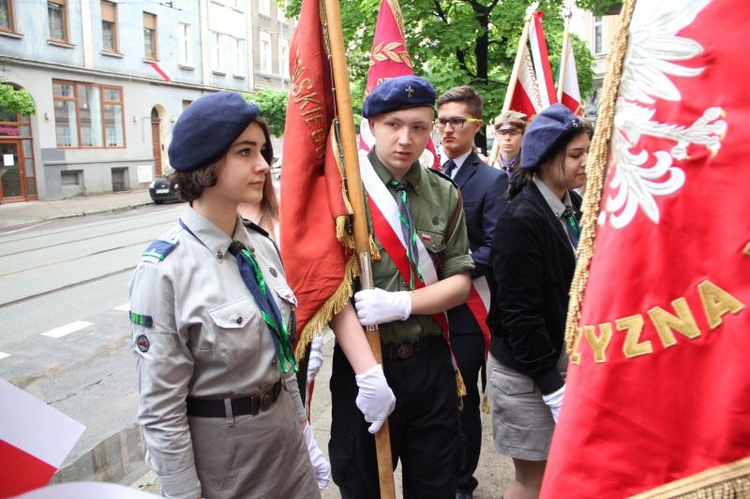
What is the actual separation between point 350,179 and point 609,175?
137 cm

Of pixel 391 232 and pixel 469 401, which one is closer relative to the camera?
pixel 391 232

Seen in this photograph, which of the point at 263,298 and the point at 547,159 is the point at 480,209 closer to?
the point at 547,159

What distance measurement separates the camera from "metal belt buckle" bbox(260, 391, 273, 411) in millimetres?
1976

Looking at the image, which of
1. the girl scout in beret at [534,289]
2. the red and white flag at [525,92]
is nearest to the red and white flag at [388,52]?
the red and white flag at [525,92]

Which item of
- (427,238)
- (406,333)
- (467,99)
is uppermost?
(467,99)

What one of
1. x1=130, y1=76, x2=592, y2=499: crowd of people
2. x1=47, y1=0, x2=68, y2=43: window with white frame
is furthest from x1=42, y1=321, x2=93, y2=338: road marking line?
x1=47, y1=0, x2=68, y2=43: window with white frame

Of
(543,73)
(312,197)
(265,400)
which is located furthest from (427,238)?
(543,73)

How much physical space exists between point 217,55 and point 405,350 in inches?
1248

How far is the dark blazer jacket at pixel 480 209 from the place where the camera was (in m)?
3.31

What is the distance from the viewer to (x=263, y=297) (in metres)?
1.97

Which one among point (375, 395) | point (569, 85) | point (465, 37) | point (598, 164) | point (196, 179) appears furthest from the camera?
point (465, 37)

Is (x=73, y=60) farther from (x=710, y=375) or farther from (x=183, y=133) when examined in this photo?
(x=710, y=375)

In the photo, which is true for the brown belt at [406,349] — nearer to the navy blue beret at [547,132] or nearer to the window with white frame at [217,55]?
the navy blue beret at [547,132]

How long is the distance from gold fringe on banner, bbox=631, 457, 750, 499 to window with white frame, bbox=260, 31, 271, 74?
36.7 m
